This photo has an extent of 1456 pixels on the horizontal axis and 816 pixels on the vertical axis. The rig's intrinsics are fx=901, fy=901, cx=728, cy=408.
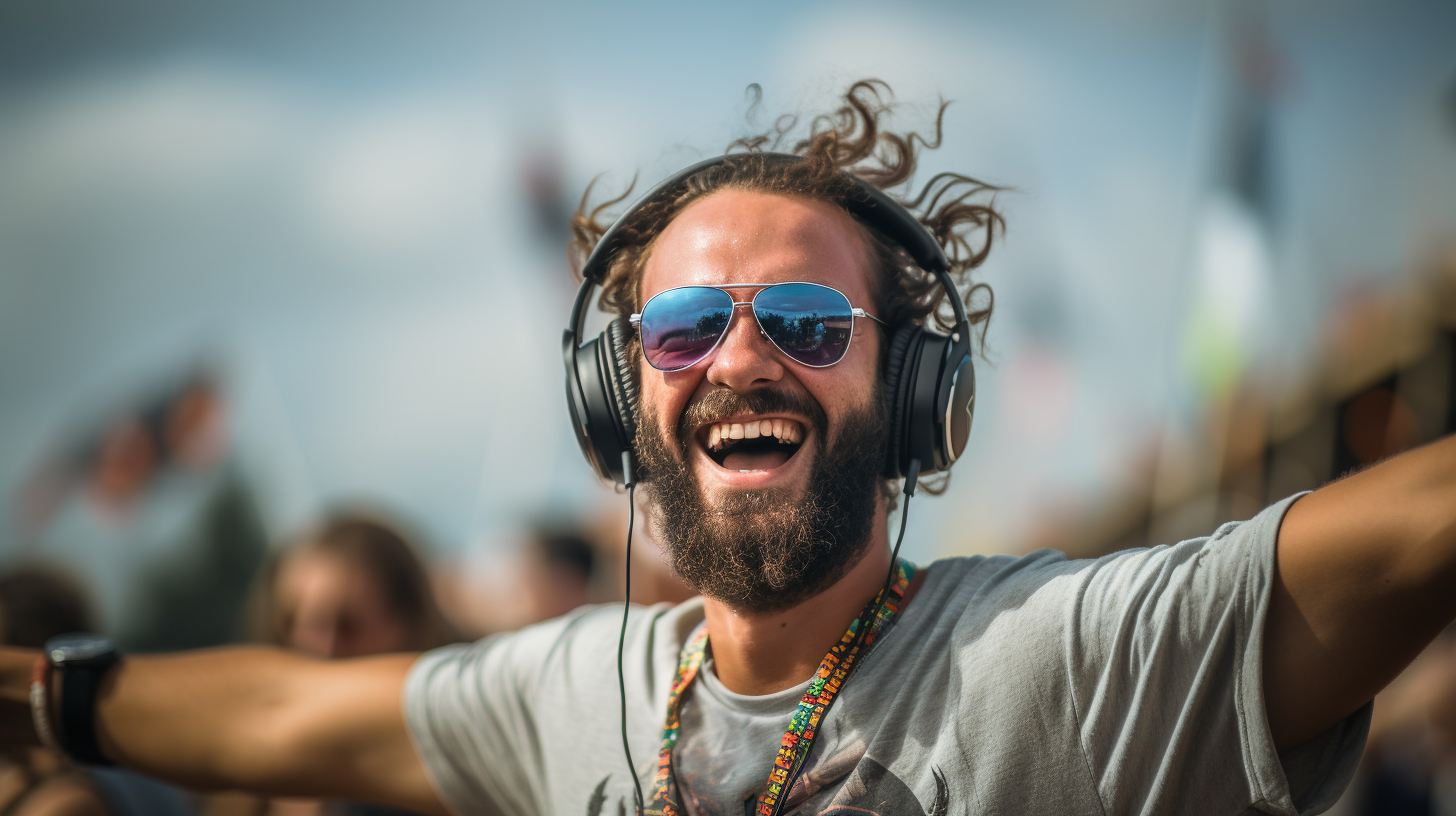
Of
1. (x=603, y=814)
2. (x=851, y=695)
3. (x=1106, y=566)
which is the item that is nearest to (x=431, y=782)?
(x=603, y=814)

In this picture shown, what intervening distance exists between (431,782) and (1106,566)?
1.60 meters

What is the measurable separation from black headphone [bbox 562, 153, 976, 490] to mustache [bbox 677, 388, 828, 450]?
0.19 metres

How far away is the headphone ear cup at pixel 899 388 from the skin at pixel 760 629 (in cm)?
5

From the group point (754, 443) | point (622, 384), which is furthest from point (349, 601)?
point (754, 443)

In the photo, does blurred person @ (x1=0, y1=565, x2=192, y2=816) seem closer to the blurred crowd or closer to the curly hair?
the blurred crowd

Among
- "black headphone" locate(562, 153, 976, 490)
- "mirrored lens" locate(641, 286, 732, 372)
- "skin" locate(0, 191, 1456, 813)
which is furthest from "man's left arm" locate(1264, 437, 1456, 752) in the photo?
"mirrored lens" locate(641, 286, 732, 372)

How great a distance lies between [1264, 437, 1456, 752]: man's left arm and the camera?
1.23 metres

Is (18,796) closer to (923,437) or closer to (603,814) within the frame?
(603,814)

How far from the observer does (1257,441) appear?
7691 millimetres

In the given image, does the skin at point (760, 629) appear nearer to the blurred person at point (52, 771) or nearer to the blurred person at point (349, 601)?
the blurred person at point (52, 771)

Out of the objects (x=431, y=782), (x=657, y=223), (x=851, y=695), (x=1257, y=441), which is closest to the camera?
(x=851, y=695)

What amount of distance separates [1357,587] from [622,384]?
1.42 metres

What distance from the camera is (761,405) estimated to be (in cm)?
188

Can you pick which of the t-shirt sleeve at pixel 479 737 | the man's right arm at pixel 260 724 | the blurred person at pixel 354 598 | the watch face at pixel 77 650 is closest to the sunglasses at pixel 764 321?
the t-shirt sleeve at pixel 479 737
